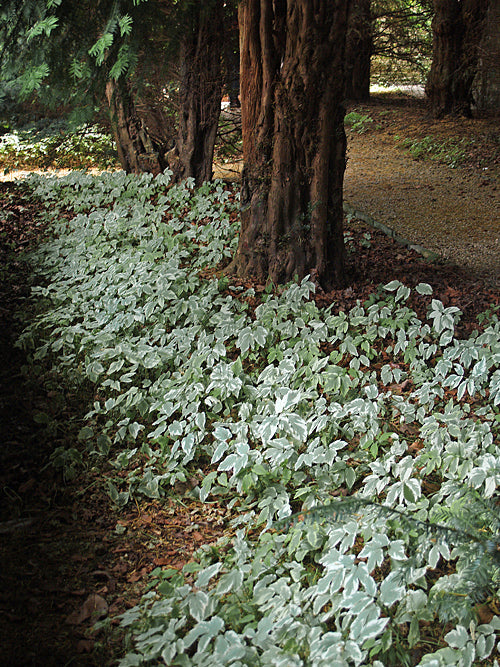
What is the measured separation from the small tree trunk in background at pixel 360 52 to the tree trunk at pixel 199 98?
4.04 meters

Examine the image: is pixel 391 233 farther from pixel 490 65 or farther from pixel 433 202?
pixel 490 65

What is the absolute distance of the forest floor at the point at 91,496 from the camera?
89.1 inches

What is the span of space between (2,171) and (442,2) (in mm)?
7240

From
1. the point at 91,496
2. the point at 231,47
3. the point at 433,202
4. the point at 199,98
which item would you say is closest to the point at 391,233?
the point at 433,202

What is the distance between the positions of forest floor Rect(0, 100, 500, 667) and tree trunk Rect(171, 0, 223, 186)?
1734 millimetres

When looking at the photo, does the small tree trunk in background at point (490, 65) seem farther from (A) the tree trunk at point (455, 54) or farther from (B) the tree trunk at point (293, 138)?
(B) the tree trunk at point (293, 138)

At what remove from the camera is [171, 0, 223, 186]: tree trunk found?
20.1ft

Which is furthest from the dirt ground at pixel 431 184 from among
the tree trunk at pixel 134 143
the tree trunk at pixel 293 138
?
the tree trunk at pixel 293 138

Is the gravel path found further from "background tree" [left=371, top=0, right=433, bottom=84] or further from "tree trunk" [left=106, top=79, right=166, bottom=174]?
"background tree" [left=371, top=0, right=433, bottom=84]

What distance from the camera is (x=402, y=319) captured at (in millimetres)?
3736

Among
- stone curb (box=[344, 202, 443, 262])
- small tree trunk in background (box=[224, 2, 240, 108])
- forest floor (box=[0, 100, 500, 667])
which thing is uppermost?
small tree trunk in background (box=[224, 2, 240, 108])

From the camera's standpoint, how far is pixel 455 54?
29.8 feet

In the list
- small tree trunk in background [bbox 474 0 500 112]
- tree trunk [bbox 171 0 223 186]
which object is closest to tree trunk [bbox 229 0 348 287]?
tree trunk [bbox 171 0 223 186]

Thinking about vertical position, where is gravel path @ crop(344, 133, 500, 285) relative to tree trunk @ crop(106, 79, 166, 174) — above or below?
below
